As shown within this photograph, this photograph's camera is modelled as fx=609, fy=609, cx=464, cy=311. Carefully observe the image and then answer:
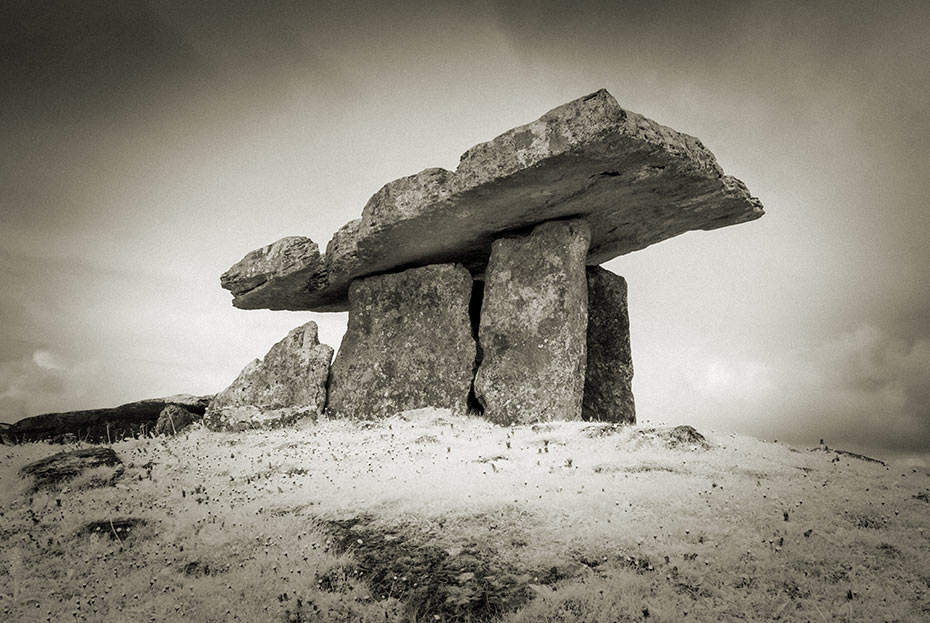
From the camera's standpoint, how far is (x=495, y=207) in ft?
44.4

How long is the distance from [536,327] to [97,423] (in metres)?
12.7

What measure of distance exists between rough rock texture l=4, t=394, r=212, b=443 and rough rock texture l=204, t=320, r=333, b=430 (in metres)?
2.33

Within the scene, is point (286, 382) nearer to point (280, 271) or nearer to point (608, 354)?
point (280, 271)

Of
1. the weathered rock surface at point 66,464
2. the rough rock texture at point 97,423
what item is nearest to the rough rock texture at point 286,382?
the rough rock texture at point 97,423

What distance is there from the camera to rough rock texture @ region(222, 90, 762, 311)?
11406 millimetres

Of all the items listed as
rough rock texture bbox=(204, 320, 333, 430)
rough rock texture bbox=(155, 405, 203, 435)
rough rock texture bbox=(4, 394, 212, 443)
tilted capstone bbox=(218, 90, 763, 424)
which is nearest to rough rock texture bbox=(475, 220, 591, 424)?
tilted capstone bbox=(218, 90, 763, 424)

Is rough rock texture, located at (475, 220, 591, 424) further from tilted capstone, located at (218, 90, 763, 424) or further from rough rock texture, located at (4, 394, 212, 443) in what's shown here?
rough rock texture, located at (4, 394, 212, 443)

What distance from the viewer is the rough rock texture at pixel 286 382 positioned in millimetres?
15266

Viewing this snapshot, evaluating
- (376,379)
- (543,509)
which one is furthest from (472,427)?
(543,509)

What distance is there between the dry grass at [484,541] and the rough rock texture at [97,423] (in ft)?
27.6

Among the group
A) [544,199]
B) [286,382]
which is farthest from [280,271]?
[544,199]

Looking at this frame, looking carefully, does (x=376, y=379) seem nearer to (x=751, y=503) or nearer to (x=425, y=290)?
(x=425, y=290)

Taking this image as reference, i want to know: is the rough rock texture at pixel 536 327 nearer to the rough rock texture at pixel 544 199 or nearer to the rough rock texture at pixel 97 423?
the rough rock texture at pixel 544 199

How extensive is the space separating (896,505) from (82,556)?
8739 millimetres
